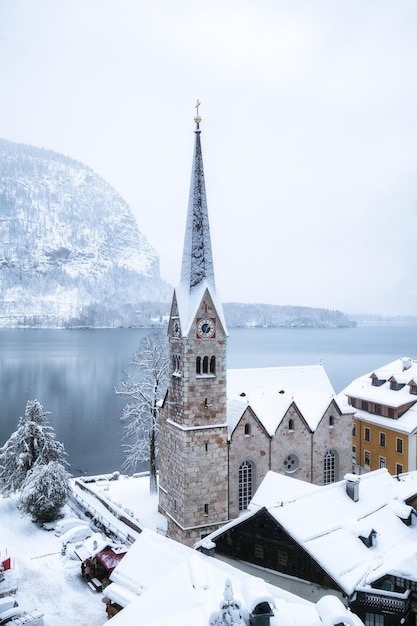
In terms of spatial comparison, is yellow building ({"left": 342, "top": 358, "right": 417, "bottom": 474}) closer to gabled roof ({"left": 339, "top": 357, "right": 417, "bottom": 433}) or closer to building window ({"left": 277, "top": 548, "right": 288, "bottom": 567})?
gabled roof ({"left": 339, "top": 357, "right": 417, "bottom": 433})

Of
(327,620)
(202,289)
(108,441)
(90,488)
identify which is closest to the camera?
(327,620)

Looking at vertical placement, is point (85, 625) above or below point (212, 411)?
below

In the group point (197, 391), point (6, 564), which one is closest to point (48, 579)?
point (6, 564)

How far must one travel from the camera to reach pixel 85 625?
24.1 meters

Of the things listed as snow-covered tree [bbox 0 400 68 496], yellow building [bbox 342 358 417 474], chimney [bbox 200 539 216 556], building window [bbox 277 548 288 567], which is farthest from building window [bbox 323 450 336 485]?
snow-covered tree [bbox 0 400 68 496]

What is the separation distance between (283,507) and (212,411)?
10439 millimetres

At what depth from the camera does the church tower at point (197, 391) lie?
111 ft

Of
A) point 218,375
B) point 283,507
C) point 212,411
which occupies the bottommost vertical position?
point 283,507

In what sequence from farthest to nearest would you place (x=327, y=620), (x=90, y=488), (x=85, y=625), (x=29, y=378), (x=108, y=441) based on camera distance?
(x=29, y=378) < (x=108, y=441) < (x=90, y=488) < (x=85, y=625) < (x=327, y=620)

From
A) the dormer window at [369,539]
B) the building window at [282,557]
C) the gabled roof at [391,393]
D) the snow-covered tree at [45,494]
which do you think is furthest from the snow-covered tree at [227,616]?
the gabled roof at [391,393]

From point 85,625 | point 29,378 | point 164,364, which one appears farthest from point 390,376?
point 29,378

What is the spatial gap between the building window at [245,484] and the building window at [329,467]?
668 centimetres

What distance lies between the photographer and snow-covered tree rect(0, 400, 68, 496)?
39.0 m

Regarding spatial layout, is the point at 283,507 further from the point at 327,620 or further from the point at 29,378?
the point at 29,378
